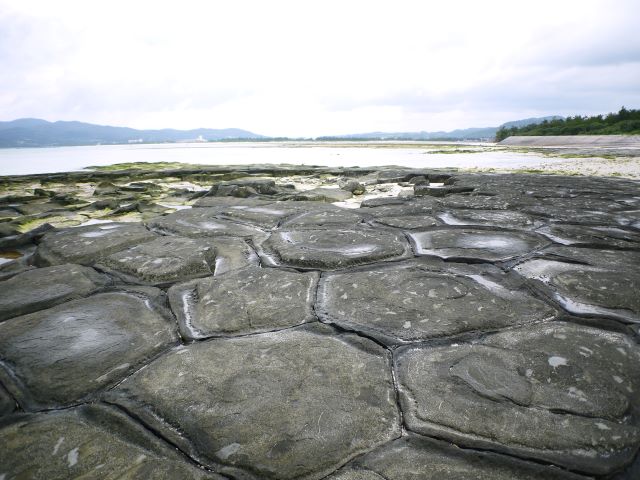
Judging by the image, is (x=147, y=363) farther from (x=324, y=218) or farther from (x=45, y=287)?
(x=324, y=218)

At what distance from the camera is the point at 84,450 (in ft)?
2.62

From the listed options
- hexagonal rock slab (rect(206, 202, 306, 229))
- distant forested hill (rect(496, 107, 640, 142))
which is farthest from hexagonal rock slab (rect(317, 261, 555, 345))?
distant forested hill (rect(496, 107, 640, 142))

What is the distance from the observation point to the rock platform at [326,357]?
0.78 m

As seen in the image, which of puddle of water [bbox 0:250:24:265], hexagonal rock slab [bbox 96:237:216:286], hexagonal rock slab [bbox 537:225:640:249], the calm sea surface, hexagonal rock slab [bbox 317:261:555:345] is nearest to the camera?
hexagonal rock slab [bbox 317:261:555:345]

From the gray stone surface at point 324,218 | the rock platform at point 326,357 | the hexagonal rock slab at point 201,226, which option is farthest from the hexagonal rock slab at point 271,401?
the gray stone surface at point 324,218

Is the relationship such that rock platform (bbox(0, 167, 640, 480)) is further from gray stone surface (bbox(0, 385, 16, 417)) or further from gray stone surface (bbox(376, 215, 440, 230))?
gray stone surface (bbox(376, 215, 440, 230))

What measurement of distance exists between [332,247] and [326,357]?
1.06 m

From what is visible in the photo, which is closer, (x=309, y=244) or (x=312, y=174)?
(x=309, y=244)

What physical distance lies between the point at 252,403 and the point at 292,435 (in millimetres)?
154

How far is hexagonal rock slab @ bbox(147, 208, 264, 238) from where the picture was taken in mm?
2594

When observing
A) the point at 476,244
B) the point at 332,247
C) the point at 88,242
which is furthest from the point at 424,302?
the point at 88,242

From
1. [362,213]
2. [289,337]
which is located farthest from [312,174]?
[289,337]

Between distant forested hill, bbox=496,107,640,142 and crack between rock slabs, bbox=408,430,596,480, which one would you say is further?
distant forested hill, bbox=496,107,640,142

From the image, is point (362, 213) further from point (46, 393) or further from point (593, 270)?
point (46, 393)
